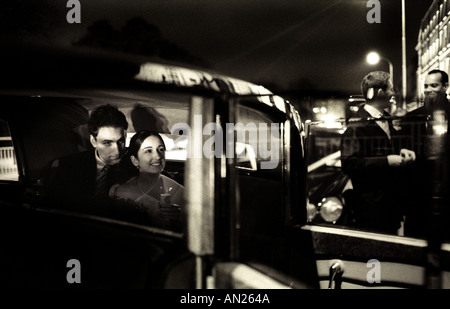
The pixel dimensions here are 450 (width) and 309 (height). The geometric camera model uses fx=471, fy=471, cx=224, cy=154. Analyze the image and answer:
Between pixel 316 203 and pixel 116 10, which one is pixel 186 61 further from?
pixel 316 203

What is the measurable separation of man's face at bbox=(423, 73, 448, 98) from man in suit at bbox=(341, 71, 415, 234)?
0.39m

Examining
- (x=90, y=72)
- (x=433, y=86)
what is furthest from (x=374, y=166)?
(x=90, y=72)

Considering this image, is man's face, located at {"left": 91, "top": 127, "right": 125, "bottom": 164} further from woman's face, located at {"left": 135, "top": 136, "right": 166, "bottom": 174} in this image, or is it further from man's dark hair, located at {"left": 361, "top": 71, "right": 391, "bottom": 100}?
man's dark hair, located at {"left": 361, "top": 71, "right": 391, "bottom": 100}

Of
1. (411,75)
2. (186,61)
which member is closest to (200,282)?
(186,61)

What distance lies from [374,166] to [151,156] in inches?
50.6

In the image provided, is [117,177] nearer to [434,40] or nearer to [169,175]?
[169,175]

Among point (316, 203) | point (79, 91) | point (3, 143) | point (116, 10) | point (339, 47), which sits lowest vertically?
point (316, 203)

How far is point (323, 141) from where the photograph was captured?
344 centimetres

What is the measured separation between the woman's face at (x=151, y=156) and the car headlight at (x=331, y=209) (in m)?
1.05

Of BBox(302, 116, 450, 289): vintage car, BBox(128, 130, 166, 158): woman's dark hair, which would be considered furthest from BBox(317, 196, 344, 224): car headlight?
BBox(128, 130, 166, 158): woman's dark hair

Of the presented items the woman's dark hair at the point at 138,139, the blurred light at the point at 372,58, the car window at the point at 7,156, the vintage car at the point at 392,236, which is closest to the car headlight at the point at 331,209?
the vintage car at the point at 392,236

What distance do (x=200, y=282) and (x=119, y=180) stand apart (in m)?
0.68

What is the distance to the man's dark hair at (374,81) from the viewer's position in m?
2.88

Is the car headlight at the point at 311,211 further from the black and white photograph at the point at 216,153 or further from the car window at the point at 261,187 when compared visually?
the car window at the point at 261,187
